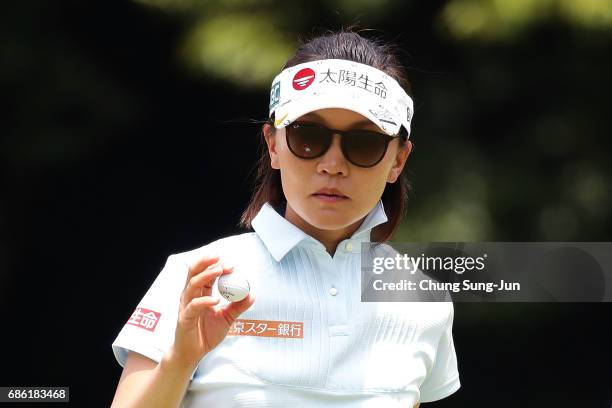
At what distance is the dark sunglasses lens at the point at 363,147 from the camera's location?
5.00 ft

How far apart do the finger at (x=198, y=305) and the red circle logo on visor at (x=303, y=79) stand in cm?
46

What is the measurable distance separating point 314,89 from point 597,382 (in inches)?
78.2

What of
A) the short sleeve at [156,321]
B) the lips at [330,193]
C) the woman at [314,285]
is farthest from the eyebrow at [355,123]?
the short sleeve at [156,321]

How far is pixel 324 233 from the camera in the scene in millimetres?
1609

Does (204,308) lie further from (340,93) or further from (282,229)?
(340,93)

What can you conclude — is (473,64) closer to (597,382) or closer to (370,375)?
(597,382)

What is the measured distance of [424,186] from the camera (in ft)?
9.45

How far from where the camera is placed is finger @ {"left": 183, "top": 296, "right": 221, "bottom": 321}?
125 centimetres

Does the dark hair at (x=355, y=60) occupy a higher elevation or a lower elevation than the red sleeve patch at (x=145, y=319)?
higher

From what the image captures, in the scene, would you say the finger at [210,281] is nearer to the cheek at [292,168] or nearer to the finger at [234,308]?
the finger at [234,308]

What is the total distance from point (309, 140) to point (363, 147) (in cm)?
9

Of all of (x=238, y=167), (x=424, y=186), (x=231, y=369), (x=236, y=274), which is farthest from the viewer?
(x=238, y=167)

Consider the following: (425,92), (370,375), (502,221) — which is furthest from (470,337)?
(370,375)

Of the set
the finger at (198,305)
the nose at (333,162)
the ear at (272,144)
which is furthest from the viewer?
the ear at (272,144)
